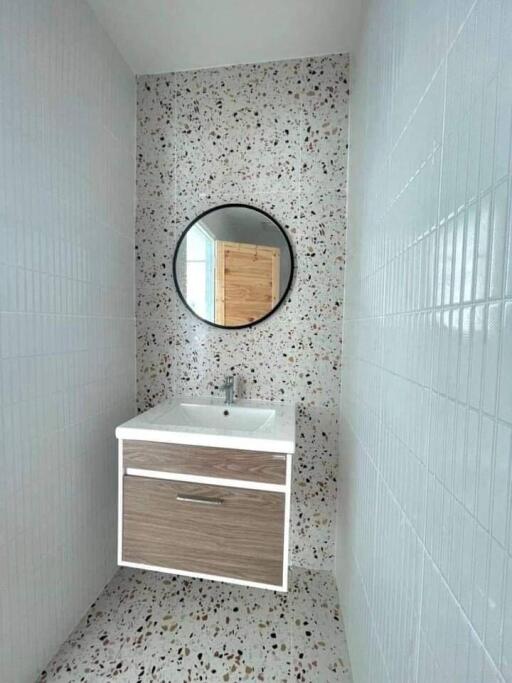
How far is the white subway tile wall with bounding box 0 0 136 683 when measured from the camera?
1.07 metres

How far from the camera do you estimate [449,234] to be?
0.54 meters

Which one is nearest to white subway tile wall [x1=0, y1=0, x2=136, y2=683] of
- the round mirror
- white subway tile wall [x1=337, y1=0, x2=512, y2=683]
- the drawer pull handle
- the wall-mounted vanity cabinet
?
the wall-mounted vanity cabinet

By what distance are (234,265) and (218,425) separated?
82 centimetres

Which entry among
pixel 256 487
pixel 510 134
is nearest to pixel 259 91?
pixel 510 134

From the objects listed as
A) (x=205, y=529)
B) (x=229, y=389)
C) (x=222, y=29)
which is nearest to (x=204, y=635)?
(x=205, y=529)

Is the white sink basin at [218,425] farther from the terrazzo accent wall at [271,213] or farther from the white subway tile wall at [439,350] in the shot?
the white subway tile wall at [439,350]

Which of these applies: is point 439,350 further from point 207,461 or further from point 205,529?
point 205,529

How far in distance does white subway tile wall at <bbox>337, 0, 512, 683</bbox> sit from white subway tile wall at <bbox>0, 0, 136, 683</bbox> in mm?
1133

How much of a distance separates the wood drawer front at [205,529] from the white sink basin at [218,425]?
0.57ft

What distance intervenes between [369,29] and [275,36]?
0.53 meters

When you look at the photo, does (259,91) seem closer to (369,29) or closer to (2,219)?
(369,29)

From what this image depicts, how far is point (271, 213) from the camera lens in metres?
1.72

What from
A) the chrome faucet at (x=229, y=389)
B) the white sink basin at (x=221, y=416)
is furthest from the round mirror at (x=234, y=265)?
the white sink basin at (x=221, y=416)

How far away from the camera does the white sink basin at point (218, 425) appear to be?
48.2 inches
